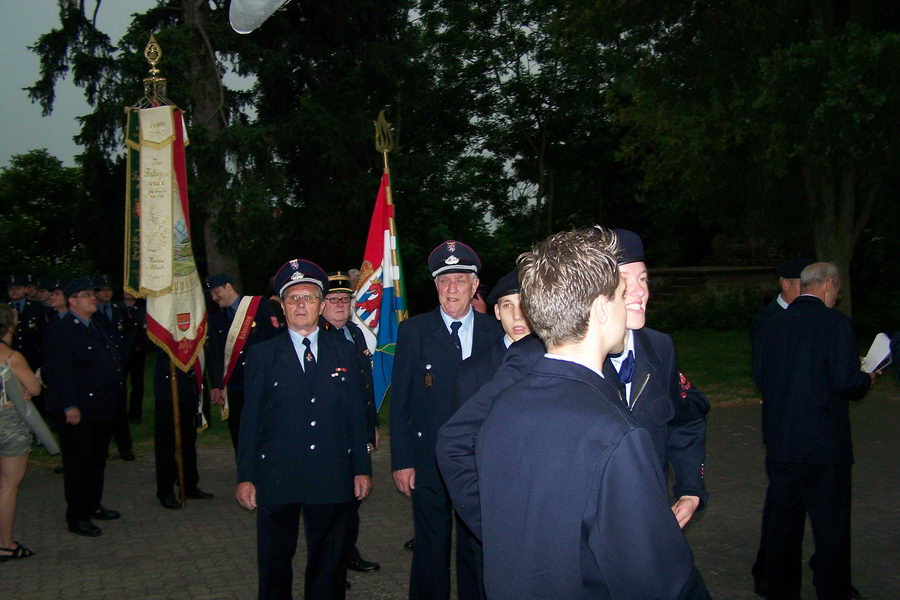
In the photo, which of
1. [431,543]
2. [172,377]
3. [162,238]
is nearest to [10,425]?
[172,377]

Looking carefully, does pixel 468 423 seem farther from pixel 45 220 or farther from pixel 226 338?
pixel 45 220

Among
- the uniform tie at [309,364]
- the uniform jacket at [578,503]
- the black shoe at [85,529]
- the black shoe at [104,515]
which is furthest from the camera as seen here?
the black shoe at [104,515]

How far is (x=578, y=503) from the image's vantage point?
2.10m

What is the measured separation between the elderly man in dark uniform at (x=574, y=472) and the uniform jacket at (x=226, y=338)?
6.66m

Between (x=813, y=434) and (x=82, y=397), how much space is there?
6.06 metres

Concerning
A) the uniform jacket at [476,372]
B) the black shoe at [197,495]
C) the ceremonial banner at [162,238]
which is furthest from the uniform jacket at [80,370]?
the uniform jacket at [476,372]

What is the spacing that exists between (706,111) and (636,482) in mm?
16627

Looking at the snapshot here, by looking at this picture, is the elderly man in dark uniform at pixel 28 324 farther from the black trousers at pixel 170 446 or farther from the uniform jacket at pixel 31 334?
the black trousers at pixel 170 446

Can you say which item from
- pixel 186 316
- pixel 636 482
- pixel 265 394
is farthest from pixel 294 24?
pixel 636 482

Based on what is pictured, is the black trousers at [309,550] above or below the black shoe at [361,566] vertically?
above

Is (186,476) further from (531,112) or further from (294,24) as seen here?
(531,112)

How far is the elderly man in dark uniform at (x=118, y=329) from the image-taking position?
35.8 feet

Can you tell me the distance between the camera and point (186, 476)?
29.6 feet

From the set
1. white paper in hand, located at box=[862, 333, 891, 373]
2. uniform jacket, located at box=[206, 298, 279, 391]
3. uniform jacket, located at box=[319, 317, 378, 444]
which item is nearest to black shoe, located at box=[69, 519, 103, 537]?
uniform jacket, located at box=[206, 298, 279, 391]
